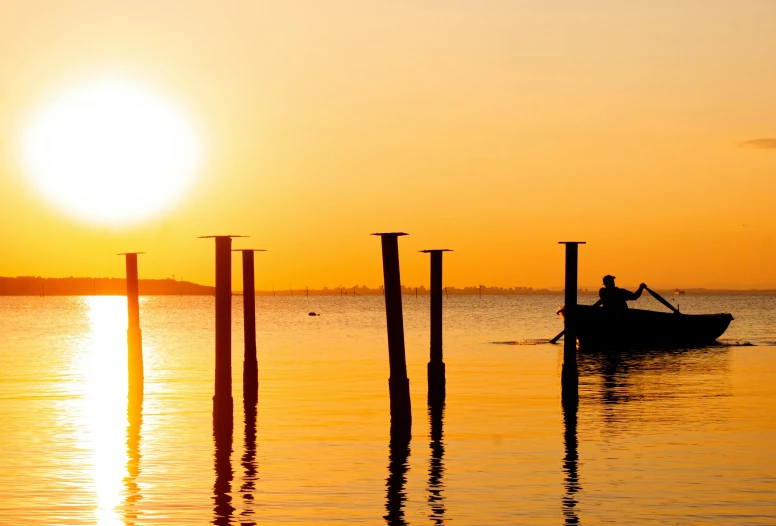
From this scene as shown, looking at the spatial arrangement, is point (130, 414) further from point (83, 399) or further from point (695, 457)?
point (695, 457)

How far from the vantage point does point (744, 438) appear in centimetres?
2466

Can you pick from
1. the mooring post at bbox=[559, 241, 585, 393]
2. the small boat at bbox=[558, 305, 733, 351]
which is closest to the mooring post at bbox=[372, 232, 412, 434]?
the mooring post at bbox=[559, 241, 585, 393]

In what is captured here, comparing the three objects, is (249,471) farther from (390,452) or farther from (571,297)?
(571,297)

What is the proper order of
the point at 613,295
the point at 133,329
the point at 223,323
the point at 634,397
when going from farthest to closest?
the point at 613,295 → the point at 133,329 → the point at 634,397 → the point at 223,323

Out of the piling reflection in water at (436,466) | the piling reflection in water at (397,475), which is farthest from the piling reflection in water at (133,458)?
the piling reflection in water at (436,466)

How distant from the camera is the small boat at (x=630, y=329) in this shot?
5272 centimetres

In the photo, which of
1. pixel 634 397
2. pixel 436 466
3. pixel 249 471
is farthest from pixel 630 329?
pixel 249 471

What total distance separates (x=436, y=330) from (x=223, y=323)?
6.88m

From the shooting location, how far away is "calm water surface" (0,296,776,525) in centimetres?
1747

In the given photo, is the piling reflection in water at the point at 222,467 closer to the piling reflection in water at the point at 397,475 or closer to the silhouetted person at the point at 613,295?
the piling reflection in water at the point at 397,475

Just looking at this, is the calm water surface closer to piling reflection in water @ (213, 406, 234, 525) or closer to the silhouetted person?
piling reflection in water @ (213, 406, 234, 525)

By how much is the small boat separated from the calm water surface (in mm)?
8990

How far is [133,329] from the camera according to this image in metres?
35.7

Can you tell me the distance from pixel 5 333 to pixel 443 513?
3189 inches
